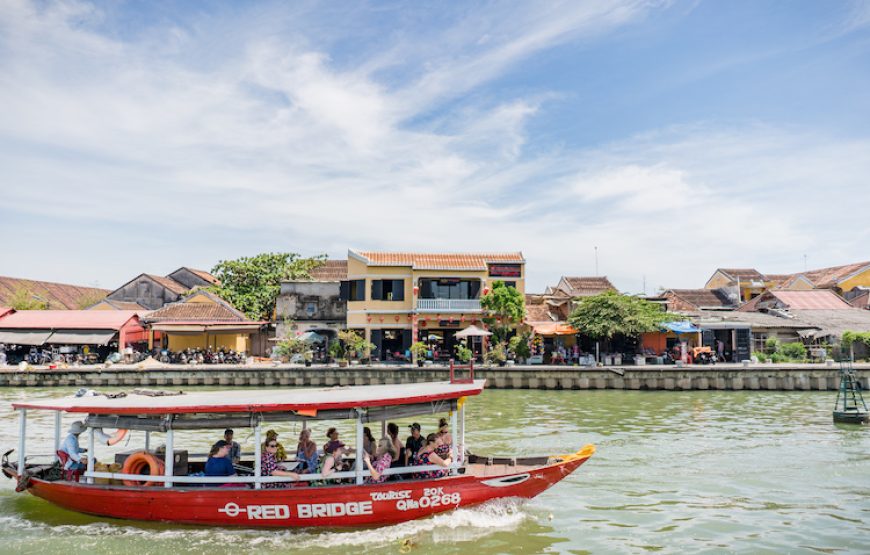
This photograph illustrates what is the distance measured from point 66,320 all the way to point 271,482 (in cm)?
3236

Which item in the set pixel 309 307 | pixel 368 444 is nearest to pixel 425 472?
pixel 368 444

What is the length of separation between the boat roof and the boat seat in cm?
88

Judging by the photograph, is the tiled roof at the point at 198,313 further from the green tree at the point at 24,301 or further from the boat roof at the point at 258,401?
the boat roof at the point at 258,401

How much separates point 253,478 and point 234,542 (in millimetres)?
868

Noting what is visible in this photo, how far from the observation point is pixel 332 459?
9.70 m

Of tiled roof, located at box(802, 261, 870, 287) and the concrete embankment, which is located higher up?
tiled roof, located at box(802, 261, 870, 287)

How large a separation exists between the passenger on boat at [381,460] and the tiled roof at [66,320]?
3085 centimetres

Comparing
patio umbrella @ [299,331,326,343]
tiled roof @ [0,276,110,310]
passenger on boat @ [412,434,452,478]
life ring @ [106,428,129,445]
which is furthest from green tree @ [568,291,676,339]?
tiled roof @ [0,276,110,310]

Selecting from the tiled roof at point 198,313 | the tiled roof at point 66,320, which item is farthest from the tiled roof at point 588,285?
the tiled roof at point 66,320

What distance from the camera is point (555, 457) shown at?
35.9 feet

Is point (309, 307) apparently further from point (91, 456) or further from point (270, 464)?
point (270, 464)

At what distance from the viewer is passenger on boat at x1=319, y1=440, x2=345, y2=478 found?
964 cm

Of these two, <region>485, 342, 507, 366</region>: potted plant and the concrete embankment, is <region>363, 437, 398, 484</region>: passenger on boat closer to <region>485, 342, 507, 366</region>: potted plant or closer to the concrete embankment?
the concrete embankment

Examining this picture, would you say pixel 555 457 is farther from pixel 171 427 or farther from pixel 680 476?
pixel 171 427
